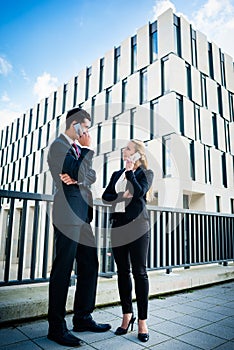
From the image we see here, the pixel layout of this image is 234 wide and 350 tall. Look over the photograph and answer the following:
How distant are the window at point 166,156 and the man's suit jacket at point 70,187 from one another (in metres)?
12.1

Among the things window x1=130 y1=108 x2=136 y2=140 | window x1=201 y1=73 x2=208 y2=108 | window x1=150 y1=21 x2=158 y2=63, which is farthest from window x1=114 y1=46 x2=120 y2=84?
window x1=201 y1=73 x2=208 y2=108

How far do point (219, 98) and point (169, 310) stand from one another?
56.6ft

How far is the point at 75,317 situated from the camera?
2.22m

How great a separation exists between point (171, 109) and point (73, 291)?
12735 millimetres

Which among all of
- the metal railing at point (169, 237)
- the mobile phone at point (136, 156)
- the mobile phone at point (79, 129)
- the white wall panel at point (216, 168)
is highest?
the white wall panel at point (216, 168)

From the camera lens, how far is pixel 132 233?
87.4 inches

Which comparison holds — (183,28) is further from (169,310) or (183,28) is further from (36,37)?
(169,310)

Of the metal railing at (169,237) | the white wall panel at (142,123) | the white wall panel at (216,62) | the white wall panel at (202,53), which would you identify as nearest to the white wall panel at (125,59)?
the white wall panel at (142,123)

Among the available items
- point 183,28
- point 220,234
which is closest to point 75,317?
point 220,234

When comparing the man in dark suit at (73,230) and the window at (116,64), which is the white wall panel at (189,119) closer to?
the window at (116,64)

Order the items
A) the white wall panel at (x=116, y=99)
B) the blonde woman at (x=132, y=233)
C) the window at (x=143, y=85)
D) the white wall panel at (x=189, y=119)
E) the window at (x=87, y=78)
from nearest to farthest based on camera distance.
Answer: the blonde woman at (x=132, y=233) → the white wall panel at (x=189, y=119) → the window at (x=143, y=85) → the white wall panel at (x=116, y=99) → the window at (x=87, y=78)

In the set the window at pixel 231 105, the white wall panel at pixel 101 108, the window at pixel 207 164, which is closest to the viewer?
the window at pixel 207 164

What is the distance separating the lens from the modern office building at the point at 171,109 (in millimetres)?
14125

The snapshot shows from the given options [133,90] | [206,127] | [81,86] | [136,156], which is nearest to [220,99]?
[206,127]
